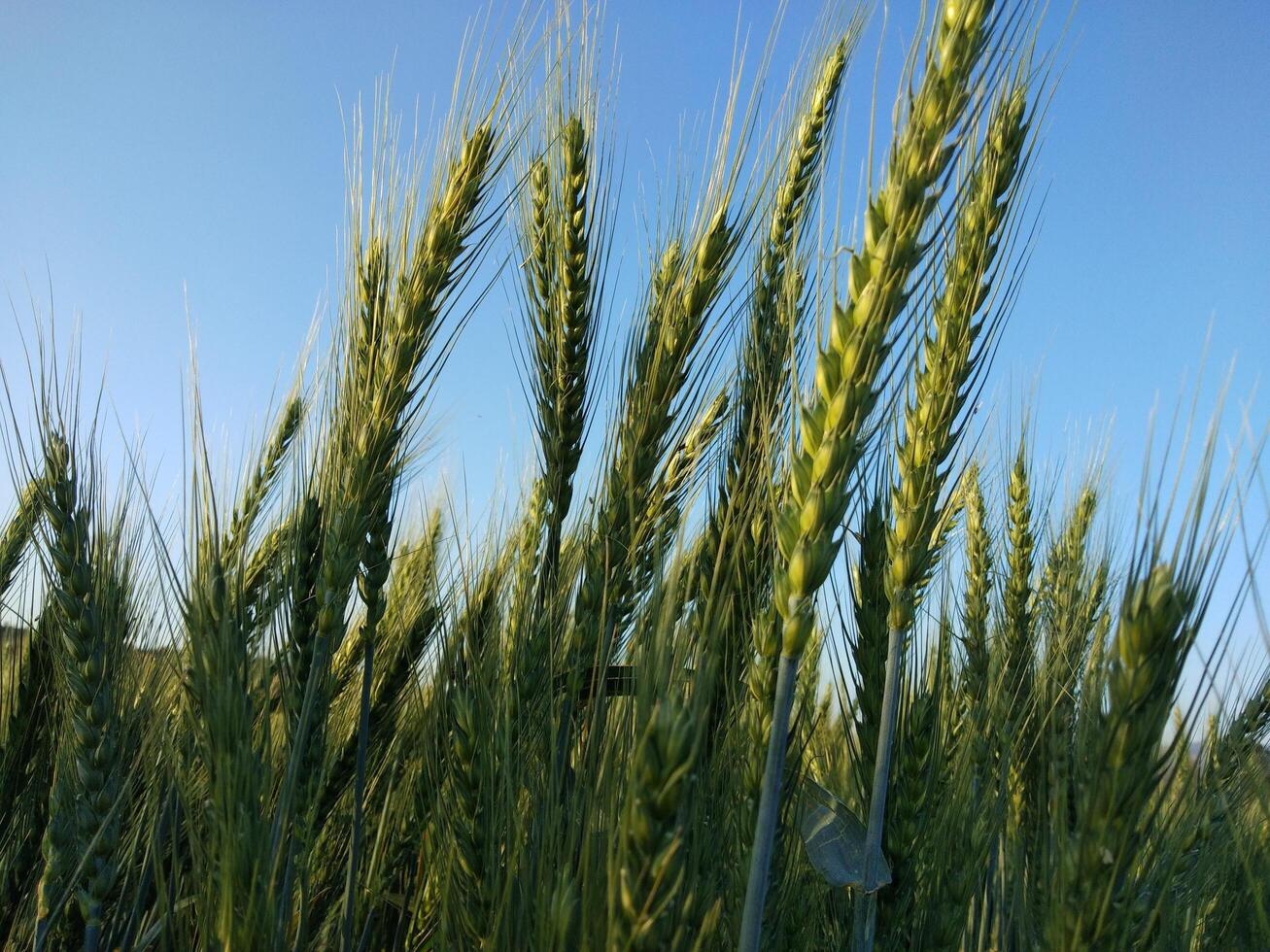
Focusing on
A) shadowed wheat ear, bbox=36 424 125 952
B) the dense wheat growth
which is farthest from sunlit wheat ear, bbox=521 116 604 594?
shadowed wheat ear, bbox=36 424 125 952

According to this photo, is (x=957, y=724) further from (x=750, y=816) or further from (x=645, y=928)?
(x=645, y=928)

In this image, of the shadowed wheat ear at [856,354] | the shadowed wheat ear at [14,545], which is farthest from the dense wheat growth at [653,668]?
the shadowed wheat ear at [14,545]

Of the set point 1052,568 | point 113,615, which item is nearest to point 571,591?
point 113,615

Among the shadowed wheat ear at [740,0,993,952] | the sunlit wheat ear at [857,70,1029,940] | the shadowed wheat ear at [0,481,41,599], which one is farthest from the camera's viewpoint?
the shadowed wheat ear at [0,481,41,599]

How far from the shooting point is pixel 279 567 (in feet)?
6.36

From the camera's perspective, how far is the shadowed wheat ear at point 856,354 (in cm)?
105

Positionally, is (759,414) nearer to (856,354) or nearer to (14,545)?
(856,354)

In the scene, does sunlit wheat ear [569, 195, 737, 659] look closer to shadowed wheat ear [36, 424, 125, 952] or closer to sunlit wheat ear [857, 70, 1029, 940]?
sunlit wheat ear [857, 70, 1029, 940]

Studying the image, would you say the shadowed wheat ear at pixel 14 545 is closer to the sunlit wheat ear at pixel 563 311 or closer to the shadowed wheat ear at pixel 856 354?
the sunlit wheat ear at pixel 563 311

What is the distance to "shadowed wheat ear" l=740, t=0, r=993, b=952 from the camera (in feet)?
3.44

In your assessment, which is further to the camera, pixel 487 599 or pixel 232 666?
pixel 487 599

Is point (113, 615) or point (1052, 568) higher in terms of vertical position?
point (1052, 568)

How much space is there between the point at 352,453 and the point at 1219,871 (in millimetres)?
2605

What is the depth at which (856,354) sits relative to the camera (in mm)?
1062
